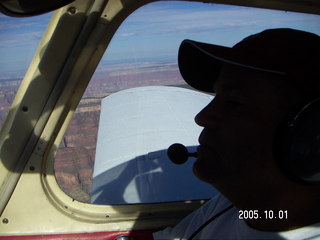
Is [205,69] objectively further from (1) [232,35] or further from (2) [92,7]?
(2) [92,7]

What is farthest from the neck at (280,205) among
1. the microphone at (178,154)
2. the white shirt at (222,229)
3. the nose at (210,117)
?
the microphone at (178,154)

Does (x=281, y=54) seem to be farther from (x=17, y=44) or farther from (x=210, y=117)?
(x=17, y=44)

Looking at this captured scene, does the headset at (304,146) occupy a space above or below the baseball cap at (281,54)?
below

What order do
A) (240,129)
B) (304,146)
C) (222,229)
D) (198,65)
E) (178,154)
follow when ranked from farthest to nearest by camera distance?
1. (178,154)
2. (198,65)
3. (222,229)
4. (240,129)
5. (304,146)

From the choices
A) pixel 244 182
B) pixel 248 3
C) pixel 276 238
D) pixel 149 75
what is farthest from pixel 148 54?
pixel 276 238

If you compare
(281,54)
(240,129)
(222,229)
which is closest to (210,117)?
(240,129)

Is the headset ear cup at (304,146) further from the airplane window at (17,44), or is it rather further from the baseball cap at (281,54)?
the airplane window at (17,44)
